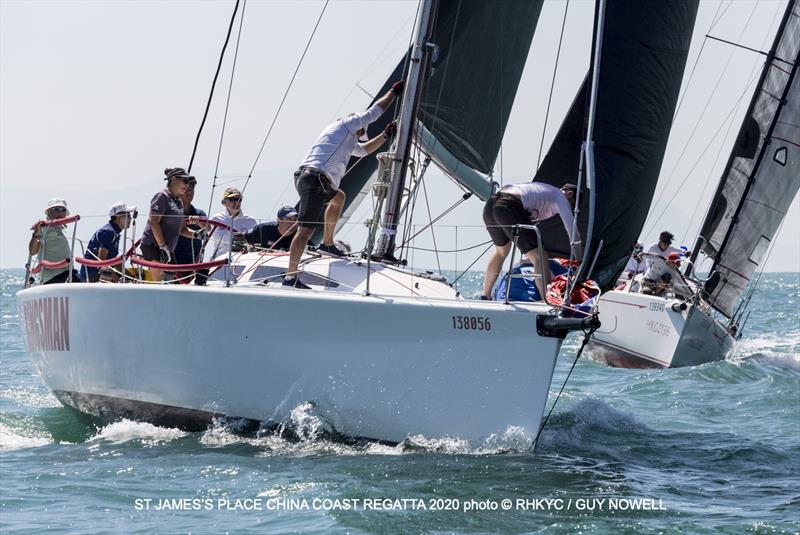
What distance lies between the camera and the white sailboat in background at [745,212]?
16.9 m

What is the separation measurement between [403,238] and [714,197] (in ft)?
32.6

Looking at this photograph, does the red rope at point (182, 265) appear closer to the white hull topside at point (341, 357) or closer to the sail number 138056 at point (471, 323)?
the white hull topside at point (341, 357)

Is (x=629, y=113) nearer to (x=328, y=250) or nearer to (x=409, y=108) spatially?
(x=409, y=108)

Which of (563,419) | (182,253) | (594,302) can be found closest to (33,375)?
(182,253)

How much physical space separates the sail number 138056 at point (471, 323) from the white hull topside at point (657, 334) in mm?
8809

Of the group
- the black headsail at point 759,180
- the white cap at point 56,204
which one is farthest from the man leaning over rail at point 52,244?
the black headsail at point 759,180

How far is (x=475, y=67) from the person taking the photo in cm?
1020

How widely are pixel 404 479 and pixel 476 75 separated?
174 inches

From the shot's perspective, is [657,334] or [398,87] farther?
[657,334]

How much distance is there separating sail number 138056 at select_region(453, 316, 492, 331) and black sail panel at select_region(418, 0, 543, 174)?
9.51 ft

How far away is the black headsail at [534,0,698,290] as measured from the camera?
7977 mm

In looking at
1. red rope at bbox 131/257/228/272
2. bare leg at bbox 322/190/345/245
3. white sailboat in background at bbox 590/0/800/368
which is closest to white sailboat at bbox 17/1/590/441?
red rope at bbox 131/257/228/272

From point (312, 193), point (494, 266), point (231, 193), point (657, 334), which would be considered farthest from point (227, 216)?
point (657, 334)

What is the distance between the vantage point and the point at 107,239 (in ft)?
31.8
